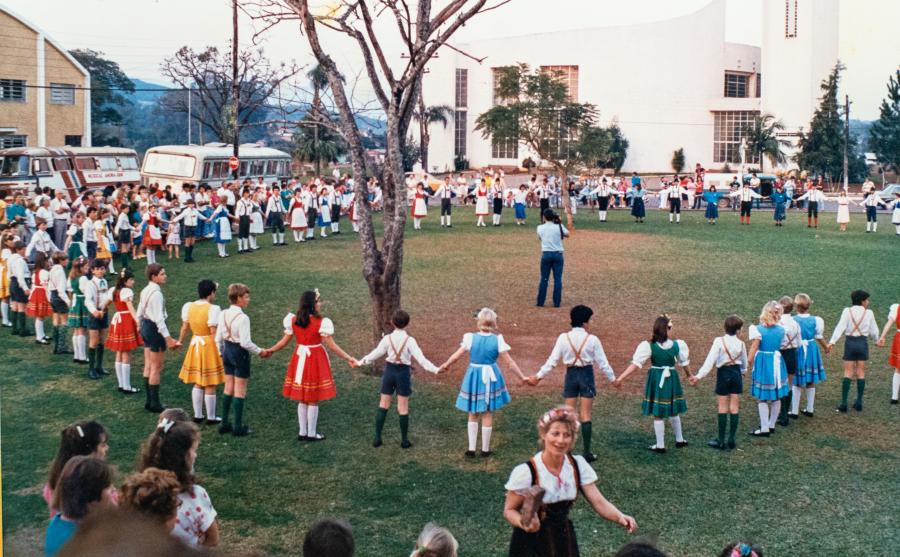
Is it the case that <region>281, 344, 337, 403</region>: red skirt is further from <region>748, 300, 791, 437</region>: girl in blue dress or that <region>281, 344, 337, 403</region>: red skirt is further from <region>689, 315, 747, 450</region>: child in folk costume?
<region>748, 300, 791, 437</region>: girl in blue dress

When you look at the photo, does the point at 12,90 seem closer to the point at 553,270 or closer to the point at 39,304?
the point at 39,304

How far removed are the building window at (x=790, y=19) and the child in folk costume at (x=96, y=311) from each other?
51494 mm

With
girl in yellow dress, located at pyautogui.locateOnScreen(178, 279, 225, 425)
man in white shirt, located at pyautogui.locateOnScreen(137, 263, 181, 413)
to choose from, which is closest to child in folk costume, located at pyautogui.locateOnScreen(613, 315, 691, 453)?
girl in yellow dress, located at pyautogui.locateOnScreen(178, 279, 225, 425)

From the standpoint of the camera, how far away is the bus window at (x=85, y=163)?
33.4 m

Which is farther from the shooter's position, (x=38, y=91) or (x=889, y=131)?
(x=889, y=131)

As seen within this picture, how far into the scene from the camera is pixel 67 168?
107ft

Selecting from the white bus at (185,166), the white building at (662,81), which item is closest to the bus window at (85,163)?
the white bus at (185,166)

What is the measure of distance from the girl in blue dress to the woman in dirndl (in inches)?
182

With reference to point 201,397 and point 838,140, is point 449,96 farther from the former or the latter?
point 201,397

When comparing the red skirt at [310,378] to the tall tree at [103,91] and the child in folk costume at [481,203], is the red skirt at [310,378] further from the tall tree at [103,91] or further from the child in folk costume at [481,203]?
the tall tree at [103,91]

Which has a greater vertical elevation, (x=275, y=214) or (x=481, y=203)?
(x=481, y=203)

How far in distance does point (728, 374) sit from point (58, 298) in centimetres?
929

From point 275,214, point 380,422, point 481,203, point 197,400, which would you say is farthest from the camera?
point 481,203

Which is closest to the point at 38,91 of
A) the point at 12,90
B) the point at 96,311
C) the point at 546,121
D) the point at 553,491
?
the point at 12,90
